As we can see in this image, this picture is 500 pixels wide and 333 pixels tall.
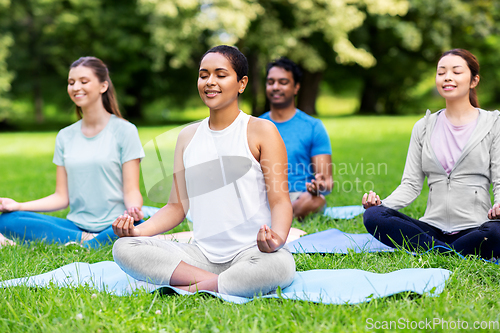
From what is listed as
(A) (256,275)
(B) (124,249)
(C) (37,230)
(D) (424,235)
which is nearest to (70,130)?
(C) (37,230)

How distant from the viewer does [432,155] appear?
3348mm

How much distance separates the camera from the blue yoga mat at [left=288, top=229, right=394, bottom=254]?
3.39 metres

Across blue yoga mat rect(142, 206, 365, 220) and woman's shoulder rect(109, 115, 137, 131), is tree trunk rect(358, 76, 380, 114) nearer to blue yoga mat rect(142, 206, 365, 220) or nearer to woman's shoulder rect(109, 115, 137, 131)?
blue yoga mat rect(142, 206, 365, 220)

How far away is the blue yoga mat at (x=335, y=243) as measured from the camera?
11.1 feet

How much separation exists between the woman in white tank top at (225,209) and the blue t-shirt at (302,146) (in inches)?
76.9

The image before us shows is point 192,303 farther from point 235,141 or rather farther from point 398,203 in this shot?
point 398,203

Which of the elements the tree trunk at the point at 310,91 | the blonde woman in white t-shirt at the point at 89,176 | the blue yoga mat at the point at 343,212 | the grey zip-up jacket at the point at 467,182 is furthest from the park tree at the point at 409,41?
the blonde woman in white t-shirt at the point at 89,176

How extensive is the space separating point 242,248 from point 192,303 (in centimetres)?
43

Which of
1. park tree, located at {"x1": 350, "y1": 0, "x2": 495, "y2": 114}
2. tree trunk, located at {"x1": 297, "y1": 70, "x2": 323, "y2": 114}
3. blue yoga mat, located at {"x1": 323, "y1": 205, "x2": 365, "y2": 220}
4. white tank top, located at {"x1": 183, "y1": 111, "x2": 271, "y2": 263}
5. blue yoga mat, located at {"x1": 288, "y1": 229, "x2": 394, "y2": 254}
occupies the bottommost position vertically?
blue yoga mat, located at {"x1": 323, "y1": 205, "x2": 365, "y2": 220}

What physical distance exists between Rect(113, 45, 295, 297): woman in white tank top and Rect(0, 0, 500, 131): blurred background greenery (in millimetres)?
12577

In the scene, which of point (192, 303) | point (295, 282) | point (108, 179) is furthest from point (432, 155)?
point (108, 179)

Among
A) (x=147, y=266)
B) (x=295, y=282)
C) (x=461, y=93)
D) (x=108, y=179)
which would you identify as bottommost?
(x=295, y=282)

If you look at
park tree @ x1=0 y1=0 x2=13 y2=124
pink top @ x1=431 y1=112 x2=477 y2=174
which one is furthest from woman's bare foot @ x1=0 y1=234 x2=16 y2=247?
park tree @ x1=0 y1=0 x2=13 y2=124

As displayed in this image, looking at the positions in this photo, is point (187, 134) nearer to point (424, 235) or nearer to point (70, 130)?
point (70, 130)
